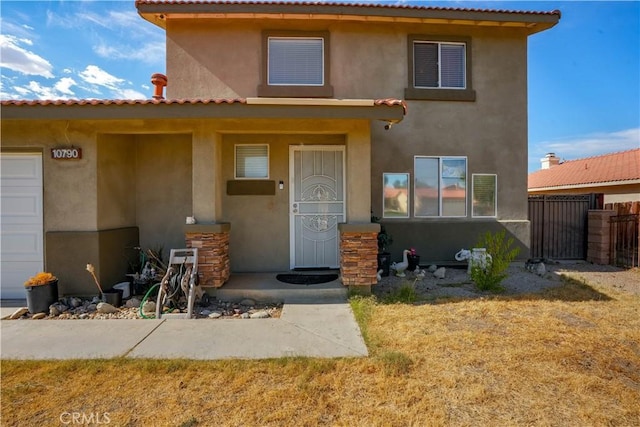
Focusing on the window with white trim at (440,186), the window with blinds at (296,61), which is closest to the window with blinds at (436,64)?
the window with white trim at (440,186)

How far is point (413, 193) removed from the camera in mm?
7820

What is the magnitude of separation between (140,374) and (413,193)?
646 cm

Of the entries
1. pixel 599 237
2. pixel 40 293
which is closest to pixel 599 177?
pixel 599 237

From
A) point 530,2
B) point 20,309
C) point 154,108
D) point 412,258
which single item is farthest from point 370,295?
point 530,2

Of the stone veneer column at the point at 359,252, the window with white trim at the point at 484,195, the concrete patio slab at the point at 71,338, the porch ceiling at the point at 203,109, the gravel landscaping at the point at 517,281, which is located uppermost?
the porch ceiling at the point at 203,109

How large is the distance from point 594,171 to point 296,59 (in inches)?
615

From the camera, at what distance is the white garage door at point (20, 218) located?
18.2 feet

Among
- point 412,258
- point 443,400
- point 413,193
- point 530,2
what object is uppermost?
point 530,2

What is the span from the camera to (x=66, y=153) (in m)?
5.43

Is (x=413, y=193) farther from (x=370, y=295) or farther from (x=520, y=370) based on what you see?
(x=520, y=370)

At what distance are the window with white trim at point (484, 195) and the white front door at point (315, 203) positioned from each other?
347 cm

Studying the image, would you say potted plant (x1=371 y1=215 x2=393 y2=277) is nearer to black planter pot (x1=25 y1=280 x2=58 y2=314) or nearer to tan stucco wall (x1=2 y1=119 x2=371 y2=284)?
tan stucco wall (x1=2 y1=119 x2=371 y2=284)

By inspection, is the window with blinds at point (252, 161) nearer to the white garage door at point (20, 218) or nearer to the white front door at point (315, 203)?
the white front door at point (315, 203)

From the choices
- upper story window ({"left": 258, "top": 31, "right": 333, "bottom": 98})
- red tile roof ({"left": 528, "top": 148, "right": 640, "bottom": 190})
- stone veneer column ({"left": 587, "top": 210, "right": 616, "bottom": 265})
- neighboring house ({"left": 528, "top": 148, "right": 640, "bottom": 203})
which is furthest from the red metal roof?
red tile roof ({"left": 528, "top": 148, "right": 640, "bottom": 190})
